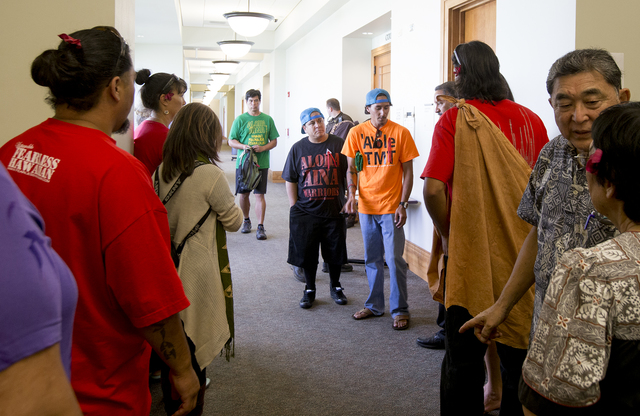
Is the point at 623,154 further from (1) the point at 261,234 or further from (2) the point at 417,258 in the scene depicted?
(1) the point at 261,234

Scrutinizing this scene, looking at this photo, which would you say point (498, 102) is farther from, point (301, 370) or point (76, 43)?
point (301, 370)

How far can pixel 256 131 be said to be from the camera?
685 centimetres

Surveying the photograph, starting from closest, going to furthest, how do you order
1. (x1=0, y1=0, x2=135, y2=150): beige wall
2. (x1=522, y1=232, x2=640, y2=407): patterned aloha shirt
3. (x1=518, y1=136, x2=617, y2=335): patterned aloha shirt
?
(x1=522, y1=232, x2=640, y2=407): patterned aloha shirt < (x1=518, y1=136, x2=617, y2=335): patterned aloha shirt < (x1=0, y1=0, x2=135, y2=150): beige wall

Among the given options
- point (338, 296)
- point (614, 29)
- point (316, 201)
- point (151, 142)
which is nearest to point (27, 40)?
point (151, 142)

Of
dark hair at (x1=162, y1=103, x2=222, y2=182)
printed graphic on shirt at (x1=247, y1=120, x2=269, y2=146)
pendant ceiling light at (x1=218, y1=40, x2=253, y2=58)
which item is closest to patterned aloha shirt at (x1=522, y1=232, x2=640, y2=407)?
dark hair at (x1=162, y1=103, x2=222, y2=182)

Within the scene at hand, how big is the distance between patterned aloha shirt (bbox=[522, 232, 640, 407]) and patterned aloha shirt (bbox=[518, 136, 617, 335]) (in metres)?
0.30

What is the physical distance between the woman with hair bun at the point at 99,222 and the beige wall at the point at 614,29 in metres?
2.76

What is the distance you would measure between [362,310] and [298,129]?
8.22m

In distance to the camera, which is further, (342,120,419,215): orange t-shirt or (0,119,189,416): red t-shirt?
(342,120,419,215): orange t-shirt

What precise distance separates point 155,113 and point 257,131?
4.11 m

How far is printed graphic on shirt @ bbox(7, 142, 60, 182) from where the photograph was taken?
41.5 inches

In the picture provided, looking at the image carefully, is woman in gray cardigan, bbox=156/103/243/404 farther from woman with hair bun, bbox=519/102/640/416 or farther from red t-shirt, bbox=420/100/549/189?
woman with hair bun, bbox=519/102/640/416

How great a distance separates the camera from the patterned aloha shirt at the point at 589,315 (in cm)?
90

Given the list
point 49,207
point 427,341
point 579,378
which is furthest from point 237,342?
point 579,378
